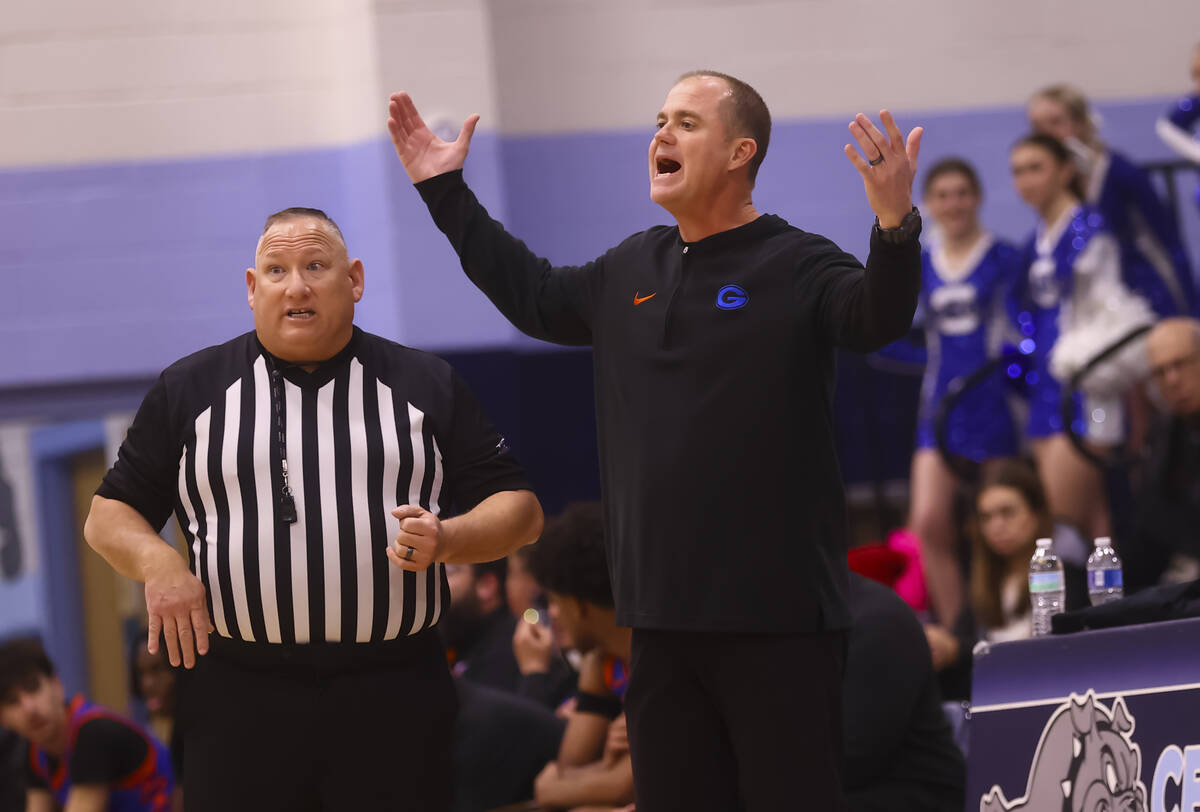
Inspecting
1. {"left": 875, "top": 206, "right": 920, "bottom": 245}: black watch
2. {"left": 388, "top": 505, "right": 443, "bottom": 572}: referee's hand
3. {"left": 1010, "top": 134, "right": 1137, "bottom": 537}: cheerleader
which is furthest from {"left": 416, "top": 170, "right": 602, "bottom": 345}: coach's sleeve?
{"left": 1010, "top": 134, "right": 1137, "bottom": 537}: cheerleader

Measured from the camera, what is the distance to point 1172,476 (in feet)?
16.5

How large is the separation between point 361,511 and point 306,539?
10 cm

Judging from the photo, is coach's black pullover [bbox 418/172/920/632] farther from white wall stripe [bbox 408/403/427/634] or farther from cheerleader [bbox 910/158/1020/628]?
cheerleader [bbox 910/158/1020/628]

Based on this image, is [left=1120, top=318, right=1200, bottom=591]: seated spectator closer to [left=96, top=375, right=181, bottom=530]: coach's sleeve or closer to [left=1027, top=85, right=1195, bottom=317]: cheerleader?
[left=1027, top=85, right=1195, bottom=317]: cheerleader

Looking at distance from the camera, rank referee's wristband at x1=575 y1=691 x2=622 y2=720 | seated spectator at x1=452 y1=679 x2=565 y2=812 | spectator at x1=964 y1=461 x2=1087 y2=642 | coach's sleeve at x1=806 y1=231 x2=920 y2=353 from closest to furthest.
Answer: coach's sleeve at x1=806 y1=231 x2=920 y2=353 → referee's wristband at x1=575 y1=691 x2=622 y2=720 → seated spectator at x1=452 y1=679 x2=565 y2=812 → spectator at x1=964 y1=461 x2=1087 y2=642

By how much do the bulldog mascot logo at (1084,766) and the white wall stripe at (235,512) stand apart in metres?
1.59

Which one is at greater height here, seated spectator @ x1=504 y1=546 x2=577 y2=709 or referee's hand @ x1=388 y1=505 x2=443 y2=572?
referee's hand @ x1=388 y1=505 x2=443 y2=572

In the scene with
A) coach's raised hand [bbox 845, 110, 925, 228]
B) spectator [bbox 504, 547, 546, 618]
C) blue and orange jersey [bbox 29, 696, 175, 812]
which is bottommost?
blue and orange jersey [bbox 29, 696, 175, 812]

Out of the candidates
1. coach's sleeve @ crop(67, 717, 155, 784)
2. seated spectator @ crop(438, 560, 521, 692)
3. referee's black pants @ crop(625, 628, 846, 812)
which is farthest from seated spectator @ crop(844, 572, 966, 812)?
coach's sleeve @ crop(67, 717, 155, 784)

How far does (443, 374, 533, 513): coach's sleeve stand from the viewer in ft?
9.20

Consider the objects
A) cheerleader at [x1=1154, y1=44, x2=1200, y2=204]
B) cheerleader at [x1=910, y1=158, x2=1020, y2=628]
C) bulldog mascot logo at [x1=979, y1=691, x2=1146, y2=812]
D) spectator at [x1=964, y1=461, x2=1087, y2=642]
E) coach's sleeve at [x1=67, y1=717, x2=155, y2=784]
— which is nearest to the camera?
bulldog mascot logo at [x1=979, y1=691, x2=1146, y2=812]

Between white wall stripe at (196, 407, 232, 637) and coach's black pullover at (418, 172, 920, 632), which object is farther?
white wall stripe at (196, 407, 232, 637)

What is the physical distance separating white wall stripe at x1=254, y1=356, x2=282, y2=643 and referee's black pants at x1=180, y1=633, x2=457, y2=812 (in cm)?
9

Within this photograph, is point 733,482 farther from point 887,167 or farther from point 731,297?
point 887,167
